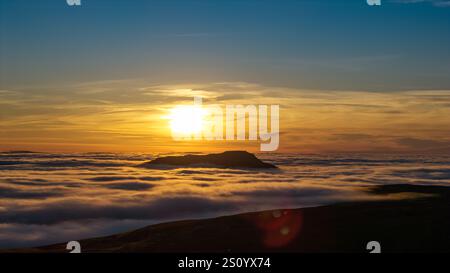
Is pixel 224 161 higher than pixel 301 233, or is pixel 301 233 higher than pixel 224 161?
pixel 224 161

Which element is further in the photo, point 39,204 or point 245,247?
point 39,204

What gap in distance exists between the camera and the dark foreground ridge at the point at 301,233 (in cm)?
1617

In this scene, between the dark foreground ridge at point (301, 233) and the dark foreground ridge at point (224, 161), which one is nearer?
the dark foreground ridge at point (301, 233)

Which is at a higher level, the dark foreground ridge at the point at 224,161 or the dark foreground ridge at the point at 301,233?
the dark foreground ridge at the point at 224,161

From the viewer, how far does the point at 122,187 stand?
128 feet

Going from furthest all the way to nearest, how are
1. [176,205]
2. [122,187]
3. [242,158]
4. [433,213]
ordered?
[242,158] < [122,187] < [176,205] < [433,213]

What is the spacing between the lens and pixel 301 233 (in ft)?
57.2

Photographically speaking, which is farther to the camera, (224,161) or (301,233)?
(224,161)

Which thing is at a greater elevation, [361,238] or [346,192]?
[346,192]

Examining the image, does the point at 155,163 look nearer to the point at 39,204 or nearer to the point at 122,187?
the point at 122,187

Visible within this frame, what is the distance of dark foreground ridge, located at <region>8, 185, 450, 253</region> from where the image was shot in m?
16.2

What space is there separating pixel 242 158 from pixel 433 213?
48.9 meters
